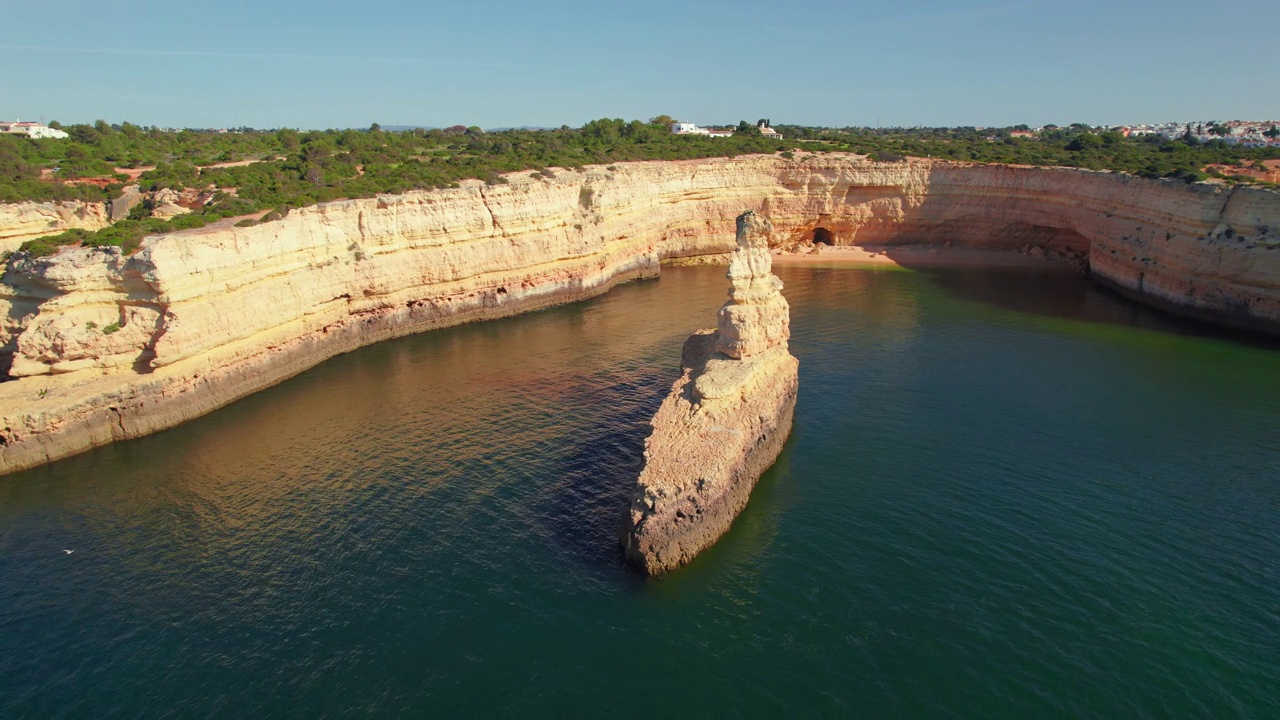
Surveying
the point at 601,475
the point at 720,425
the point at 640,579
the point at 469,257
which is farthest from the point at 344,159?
the point at 640,579

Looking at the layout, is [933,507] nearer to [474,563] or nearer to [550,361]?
[474,563]

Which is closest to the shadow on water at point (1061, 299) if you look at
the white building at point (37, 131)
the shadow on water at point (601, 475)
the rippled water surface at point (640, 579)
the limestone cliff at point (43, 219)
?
the rippled water surface at point (640, 579)

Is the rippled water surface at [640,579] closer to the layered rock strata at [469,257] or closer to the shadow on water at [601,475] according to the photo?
the shadow on water at [601,475]

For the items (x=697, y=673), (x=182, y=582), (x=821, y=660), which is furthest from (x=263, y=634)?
(x=821, y=660)

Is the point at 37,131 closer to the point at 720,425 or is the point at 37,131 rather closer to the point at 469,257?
the point at 469,257

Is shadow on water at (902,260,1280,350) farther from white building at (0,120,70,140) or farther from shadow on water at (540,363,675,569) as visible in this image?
white building at (0,120,70,140)

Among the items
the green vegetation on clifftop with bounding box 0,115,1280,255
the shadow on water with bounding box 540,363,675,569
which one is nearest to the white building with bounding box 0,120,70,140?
the green vegetation on clifftop with bounding box 0,115,1280,255
